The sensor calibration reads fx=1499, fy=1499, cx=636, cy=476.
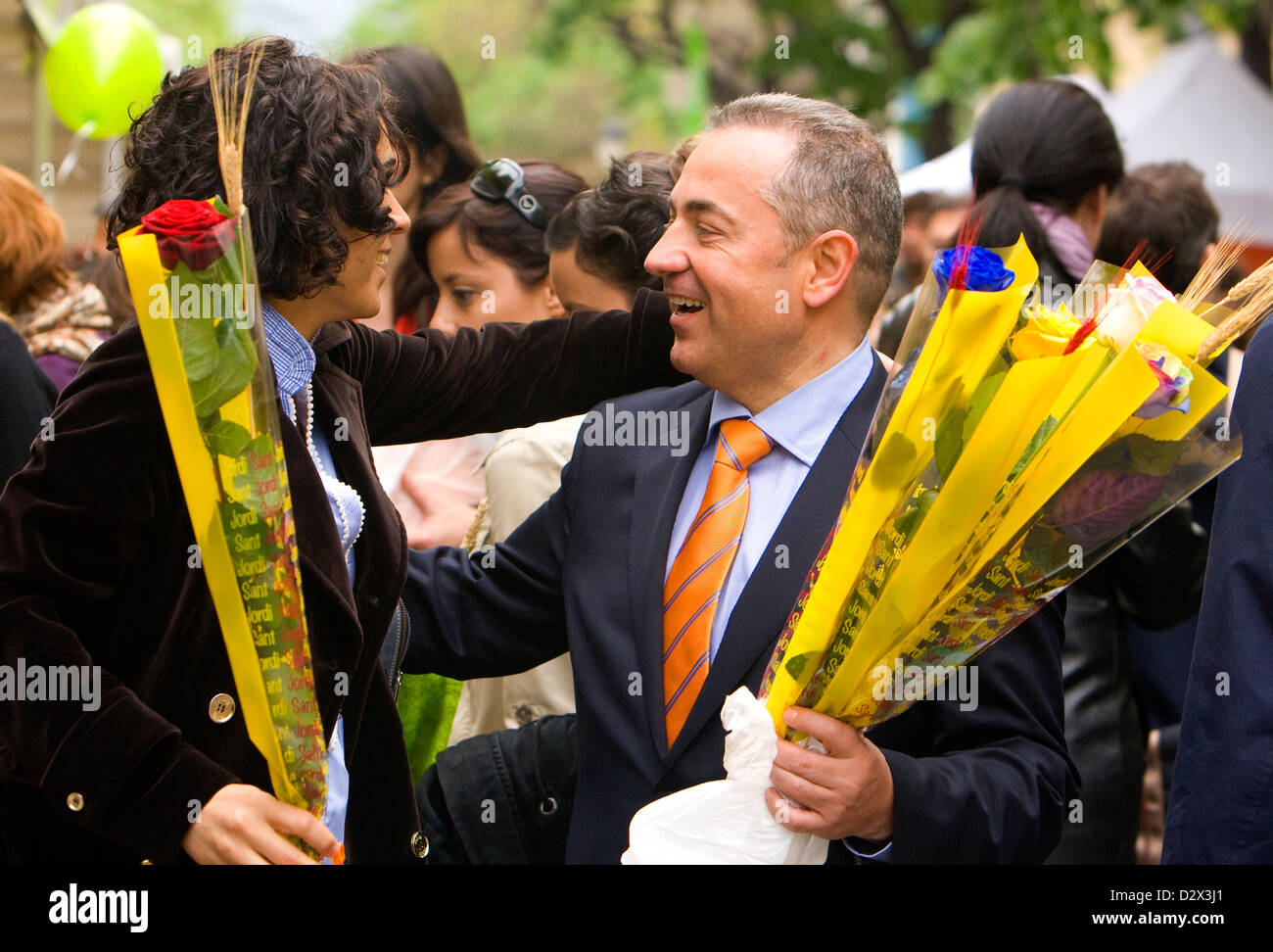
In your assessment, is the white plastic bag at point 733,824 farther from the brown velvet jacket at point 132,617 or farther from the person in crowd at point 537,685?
the person in crowd at point 537,685

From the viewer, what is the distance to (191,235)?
1769 mm

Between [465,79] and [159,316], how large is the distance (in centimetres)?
3988

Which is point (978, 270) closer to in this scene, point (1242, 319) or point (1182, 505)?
point (1242, 319)

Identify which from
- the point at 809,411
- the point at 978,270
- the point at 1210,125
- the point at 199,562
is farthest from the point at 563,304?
the point at 1210,125

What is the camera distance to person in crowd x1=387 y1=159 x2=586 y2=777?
4055 mm

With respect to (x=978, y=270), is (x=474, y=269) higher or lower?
higher

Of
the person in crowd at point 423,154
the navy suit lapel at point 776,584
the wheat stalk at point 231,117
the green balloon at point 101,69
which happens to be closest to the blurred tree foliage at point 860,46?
the person in crowd at point 423,154

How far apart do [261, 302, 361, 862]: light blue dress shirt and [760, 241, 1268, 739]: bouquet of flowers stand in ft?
2.46

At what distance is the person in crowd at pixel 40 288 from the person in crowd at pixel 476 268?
1.16 m

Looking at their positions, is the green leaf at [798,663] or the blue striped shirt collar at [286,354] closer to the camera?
the green leaf at [798,663]

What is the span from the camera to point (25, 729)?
1999 mm

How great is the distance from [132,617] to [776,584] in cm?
96

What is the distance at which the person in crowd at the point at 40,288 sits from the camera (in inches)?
175

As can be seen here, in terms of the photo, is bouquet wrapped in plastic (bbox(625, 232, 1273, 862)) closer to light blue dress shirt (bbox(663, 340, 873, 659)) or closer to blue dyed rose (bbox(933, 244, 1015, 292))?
blue dyed rose (bbox(933, 244, 1015, 292))
